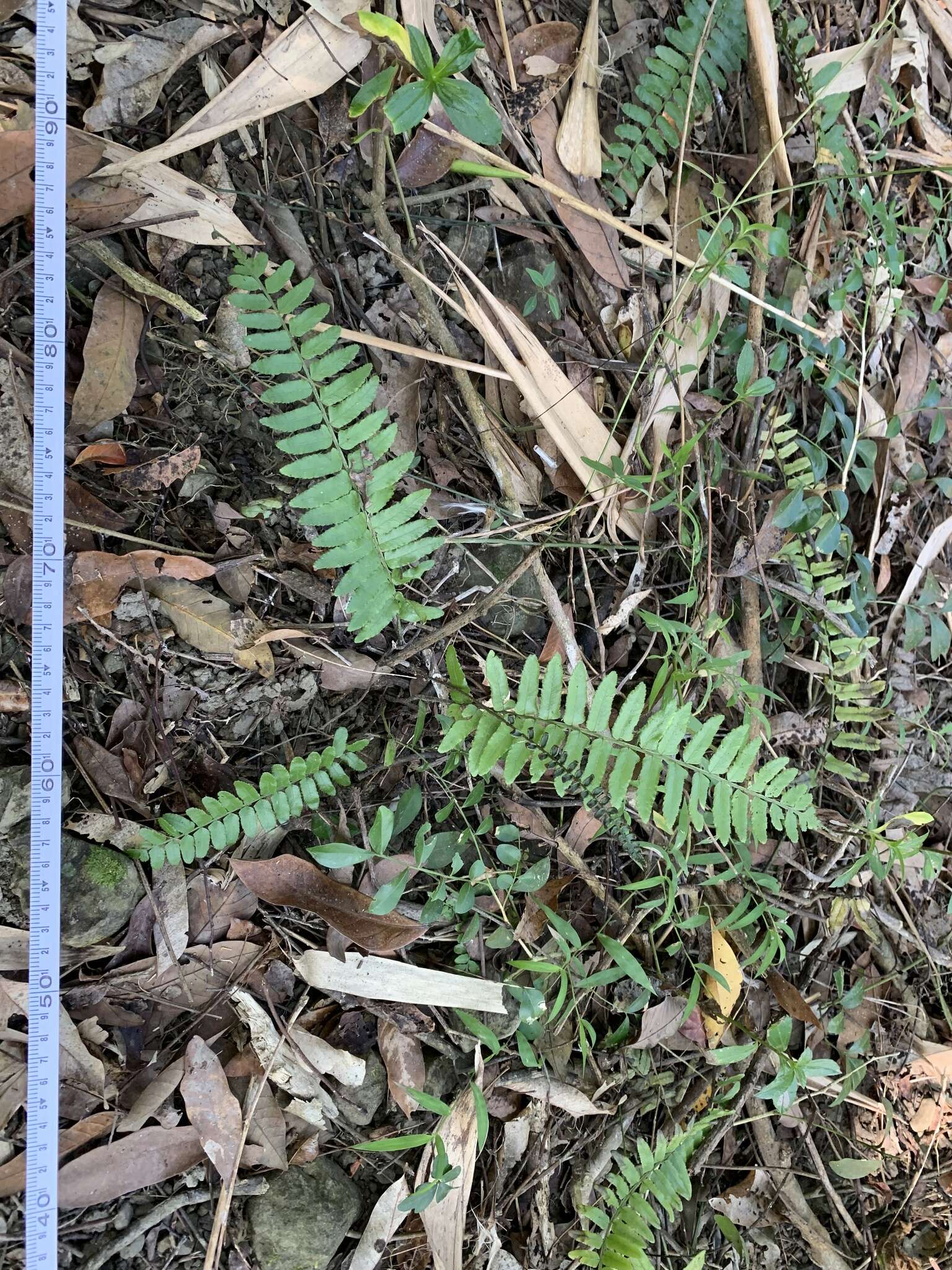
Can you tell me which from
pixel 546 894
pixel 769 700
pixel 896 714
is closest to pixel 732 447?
pixel 769 700

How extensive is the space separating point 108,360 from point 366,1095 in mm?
2007

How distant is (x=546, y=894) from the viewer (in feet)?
7.92

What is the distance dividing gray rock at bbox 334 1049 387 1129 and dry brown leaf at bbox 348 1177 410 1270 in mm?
188

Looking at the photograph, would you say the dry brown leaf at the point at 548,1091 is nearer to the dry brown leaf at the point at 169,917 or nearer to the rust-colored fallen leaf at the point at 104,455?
the dry brown leaf at the point at 169,917

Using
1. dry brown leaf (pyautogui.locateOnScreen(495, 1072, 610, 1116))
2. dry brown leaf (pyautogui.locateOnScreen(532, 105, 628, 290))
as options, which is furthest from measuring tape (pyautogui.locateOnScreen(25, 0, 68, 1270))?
dry brown leaf (pyautogui.locateOnScreen(532, 105, 628, 290))

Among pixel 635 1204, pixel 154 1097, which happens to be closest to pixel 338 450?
pixel 154 1097

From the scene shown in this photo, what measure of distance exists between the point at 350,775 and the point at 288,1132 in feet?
2.98

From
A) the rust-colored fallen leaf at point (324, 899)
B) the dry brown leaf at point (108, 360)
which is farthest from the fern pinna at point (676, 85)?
the rust-colored fallen leaf at point (324, 899)

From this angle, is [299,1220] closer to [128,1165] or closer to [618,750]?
[128,1165]

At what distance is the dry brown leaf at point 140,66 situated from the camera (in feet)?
6.83

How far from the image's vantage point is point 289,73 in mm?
2191

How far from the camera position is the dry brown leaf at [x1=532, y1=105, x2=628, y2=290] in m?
2.43

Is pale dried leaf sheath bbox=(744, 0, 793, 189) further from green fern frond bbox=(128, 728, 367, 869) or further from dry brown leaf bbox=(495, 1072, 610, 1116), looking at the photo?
dry brown leaf bbox=(495, 1072, 610, 1116)

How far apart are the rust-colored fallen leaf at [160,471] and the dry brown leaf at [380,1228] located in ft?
6.34
